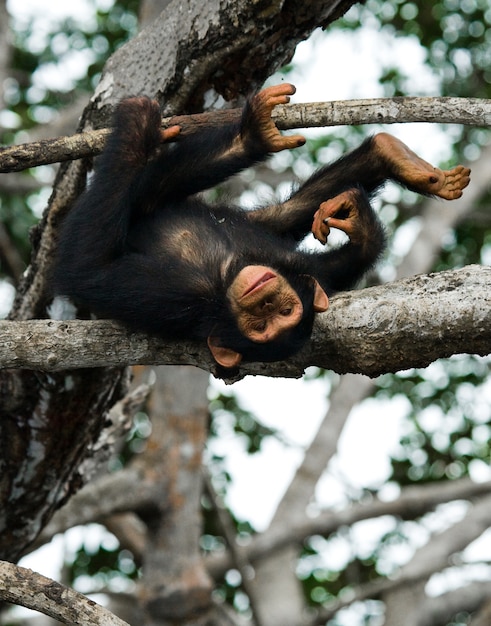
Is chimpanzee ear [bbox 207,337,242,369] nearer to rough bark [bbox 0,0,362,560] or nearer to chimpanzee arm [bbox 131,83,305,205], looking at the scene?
chimpanzee arm [bbox 131,83,305,205]

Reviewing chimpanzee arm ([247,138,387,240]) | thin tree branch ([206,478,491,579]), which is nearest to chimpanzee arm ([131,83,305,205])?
chimpanzee arm ([247,138,387,240])

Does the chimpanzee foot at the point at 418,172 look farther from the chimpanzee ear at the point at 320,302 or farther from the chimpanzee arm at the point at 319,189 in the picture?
the chimpanzee ear at the point at 320,302

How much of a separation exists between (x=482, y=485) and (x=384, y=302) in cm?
452

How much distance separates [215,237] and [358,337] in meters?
1.12

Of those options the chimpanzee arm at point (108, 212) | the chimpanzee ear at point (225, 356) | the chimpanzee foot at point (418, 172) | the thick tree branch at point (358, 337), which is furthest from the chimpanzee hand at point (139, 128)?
the chimpanzee foot at point (418, 172)

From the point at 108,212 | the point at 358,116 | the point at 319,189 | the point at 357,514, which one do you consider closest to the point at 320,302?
the point at 358,116

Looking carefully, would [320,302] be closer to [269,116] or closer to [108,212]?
[269,116]

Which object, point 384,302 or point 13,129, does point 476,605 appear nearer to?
point 384,302

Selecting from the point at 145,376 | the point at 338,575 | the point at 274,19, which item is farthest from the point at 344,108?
the point at 338,575

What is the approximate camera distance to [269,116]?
3.37 metres

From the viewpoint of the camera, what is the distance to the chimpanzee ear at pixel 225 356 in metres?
3.29

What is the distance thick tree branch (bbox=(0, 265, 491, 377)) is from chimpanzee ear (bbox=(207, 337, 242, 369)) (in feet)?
0.24

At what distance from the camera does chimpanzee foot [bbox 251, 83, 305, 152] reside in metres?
3.34

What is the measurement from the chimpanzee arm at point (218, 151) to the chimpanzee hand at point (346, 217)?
1.12 feet
